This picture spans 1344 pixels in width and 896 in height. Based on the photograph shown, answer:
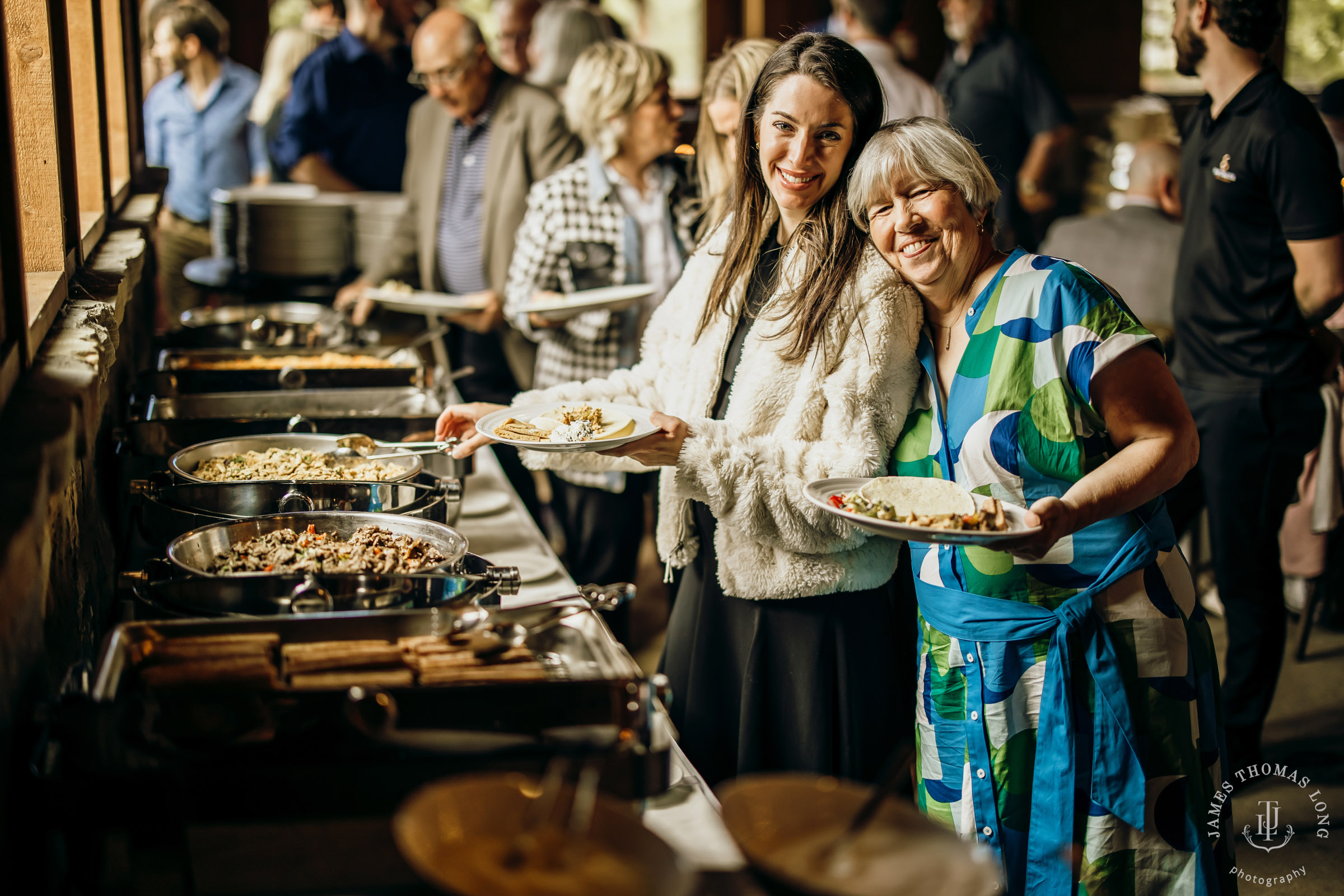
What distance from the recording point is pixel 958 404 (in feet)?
4.64

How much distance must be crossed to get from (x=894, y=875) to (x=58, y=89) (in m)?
1.52

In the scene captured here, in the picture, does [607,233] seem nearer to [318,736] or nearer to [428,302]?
[428,302]

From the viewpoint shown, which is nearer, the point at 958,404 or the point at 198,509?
the point at 958,404

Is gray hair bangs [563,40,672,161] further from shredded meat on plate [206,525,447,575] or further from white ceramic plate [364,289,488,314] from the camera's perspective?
shredded meat on plate [206,525,447,575]

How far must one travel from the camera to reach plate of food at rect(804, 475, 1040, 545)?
3.80 ft

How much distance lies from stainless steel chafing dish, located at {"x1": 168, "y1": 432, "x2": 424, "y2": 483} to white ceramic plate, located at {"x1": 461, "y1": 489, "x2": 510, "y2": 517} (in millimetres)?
253

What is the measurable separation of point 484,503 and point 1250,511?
5.13ft

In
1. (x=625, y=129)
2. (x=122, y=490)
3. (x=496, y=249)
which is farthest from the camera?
(x=496, y=249)

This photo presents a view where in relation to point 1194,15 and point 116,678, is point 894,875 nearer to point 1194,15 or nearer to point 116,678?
point 116,678

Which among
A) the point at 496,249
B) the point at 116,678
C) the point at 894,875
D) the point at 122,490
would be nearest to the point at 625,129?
the point at 496,249

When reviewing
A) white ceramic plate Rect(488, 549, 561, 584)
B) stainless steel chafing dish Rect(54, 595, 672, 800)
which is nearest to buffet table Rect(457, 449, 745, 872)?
white ceramic plate Rect(488, 549, 561, 584)

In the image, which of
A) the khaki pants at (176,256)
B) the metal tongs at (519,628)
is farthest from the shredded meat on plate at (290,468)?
the khaki pants at (176,256)

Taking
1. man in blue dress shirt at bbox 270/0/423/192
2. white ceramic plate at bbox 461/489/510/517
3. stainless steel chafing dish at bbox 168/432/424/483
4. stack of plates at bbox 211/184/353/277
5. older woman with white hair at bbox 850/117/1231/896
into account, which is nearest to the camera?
older woman with white hair at bbox 850/117/1231/896
